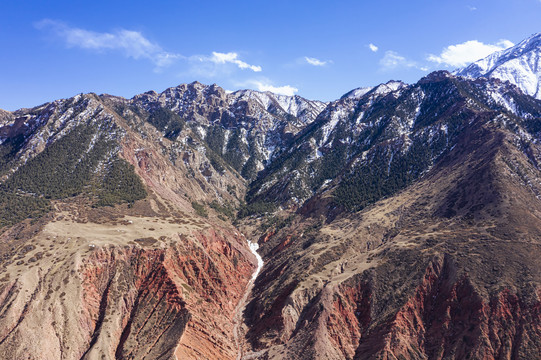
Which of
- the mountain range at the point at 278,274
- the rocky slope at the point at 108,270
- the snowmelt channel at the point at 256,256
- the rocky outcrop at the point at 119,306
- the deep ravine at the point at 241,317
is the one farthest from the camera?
the snowmelt channel at the point at 256,256

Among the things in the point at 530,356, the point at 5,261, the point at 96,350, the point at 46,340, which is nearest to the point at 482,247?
the point at 530,356

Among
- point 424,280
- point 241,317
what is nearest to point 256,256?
point 241,317

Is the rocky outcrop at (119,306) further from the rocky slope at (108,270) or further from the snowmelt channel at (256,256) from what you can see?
the snowmelt channel at (256,256)

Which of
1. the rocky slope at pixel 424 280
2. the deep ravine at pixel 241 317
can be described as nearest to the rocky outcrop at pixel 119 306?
the deep ravine at pixel 241 317

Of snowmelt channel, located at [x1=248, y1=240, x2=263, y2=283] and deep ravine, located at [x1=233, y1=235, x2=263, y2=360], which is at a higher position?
snowmelt channel, located at [x1=248, y1=240, x2=263, y2=283]

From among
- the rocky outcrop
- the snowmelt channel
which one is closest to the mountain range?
the rocky outcrop

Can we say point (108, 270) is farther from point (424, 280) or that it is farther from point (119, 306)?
point (424, 280)

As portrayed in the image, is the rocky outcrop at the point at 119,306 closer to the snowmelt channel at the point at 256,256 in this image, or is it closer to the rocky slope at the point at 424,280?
the rocky slope at the point at 424,280

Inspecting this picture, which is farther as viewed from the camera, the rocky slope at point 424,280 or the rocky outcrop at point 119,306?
the rocky outcrop at point 119,306

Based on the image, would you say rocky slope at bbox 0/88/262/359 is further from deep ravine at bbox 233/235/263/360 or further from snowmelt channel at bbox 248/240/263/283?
snowmelt channel at bbox 248/240/263/283

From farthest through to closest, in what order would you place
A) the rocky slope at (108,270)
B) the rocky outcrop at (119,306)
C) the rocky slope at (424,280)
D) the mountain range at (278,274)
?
the rocky slope at (108,270) → the mountain range at (278,274) → the rocky outcrop at (119,306) → the rocky slope at (424,280)

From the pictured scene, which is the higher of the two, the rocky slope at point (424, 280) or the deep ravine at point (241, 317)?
the rocky slope at point (424, 280)
